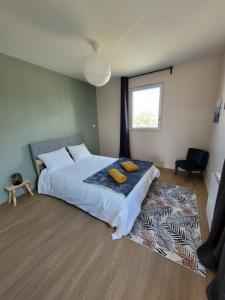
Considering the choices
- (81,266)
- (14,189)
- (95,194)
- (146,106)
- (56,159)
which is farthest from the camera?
(146,106)

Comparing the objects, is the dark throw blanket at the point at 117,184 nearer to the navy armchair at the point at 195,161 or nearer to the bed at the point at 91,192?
the bed at the point at 91,192

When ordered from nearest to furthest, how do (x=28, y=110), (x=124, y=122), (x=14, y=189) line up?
(x=14, y=189) < (x=28, y=110) < (x=124, y=122)

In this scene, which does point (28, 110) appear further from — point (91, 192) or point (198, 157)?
point (198, 157)

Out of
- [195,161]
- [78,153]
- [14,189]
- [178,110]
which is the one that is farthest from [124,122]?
[14,189]

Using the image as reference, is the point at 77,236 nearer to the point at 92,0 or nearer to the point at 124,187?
the point at 124,187

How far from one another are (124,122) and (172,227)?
113 inches

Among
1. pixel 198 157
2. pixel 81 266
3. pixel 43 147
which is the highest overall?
pixel 43 147

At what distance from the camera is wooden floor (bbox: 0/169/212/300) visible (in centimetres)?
111

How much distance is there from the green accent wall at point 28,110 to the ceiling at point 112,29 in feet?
0.97

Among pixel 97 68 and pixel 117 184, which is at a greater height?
pixel 97 68

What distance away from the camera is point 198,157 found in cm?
294

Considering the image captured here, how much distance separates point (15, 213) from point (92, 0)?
117 inches

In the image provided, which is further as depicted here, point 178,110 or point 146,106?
point 146,106

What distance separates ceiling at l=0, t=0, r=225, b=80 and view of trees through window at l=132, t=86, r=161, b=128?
0.95 m
